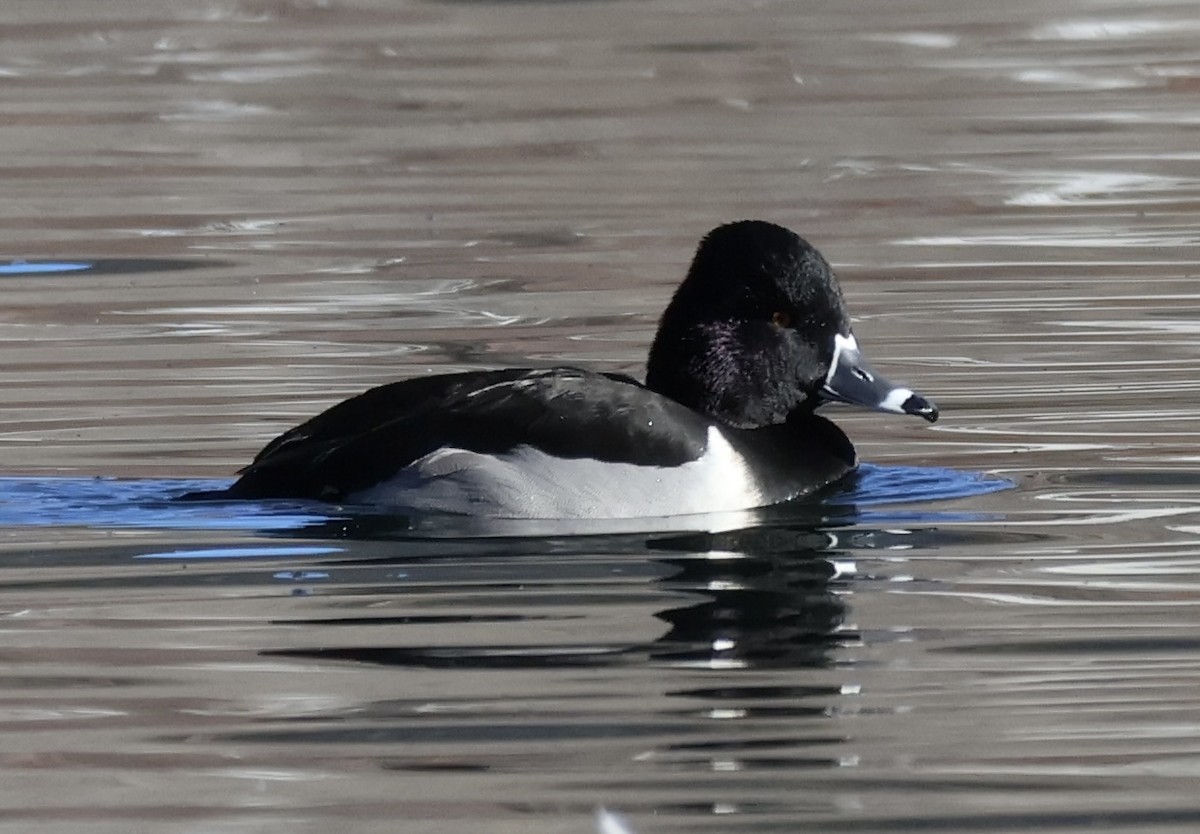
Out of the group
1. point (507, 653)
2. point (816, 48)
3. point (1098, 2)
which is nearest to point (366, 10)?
point (816, 48)

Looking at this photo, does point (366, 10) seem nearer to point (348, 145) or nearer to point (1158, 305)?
point (348, 145)

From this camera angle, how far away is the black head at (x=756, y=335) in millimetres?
7984

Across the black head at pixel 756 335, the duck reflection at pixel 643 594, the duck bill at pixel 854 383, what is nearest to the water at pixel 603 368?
the duck reflection at pixel 643 594

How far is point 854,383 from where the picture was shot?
818 cm

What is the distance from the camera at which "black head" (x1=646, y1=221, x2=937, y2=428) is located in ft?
26.2

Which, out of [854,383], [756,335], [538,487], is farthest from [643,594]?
[854,383]

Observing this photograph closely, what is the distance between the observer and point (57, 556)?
7137mm

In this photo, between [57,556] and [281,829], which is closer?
[281,829]

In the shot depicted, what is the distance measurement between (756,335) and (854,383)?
35 centimetres

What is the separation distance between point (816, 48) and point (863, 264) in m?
6.96

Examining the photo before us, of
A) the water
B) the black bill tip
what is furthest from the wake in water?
the black bill tip

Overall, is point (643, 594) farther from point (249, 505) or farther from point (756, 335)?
point (756, 335)

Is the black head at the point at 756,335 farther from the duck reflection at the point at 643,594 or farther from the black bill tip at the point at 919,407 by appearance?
the duck reflection at the point at 643,594

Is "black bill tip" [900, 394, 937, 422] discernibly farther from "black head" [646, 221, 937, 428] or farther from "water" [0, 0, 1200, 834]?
"water" [0, 0, 1200, 834]
